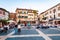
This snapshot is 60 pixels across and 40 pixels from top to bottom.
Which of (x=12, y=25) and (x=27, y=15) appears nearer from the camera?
(x=12, y=25)

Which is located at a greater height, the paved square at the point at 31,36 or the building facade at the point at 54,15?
the building facade at the point at 54,15

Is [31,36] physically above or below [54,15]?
below

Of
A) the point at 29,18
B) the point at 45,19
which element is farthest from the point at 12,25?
the point at 45,19

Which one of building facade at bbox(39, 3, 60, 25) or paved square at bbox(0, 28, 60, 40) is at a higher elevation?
building facade at bbox(39, 3, 60, 25)

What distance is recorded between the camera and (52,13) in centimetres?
2419

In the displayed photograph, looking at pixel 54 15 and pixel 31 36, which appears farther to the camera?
pixel 54 15

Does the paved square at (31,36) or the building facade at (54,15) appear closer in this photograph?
the paved square at (31,36)

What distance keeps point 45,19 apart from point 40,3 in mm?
18954

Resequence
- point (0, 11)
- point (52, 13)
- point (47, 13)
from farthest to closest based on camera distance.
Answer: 1. point (47, 13)
2. point (52, 13)
3. point (0, 11)

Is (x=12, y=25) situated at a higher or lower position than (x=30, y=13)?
lower

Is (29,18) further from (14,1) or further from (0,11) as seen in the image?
(14,1)

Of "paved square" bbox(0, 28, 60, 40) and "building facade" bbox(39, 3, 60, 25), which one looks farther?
"building facade" bbox(39, 3, 60, 25)

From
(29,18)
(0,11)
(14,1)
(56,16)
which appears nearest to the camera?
(14,1)

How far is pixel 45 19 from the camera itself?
26609mm
